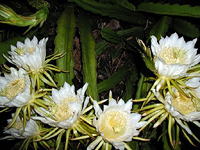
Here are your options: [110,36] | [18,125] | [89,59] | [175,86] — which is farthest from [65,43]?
[175,86]

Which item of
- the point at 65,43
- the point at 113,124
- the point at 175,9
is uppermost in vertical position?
the point at 175,9

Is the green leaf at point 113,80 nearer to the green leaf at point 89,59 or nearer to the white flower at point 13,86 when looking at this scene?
the green leaf at point 89,59

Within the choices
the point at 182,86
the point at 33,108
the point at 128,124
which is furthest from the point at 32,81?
the point at 182,86

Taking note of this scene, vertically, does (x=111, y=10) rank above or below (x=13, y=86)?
above

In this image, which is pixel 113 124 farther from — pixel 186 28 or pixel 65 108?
pixel 186 28

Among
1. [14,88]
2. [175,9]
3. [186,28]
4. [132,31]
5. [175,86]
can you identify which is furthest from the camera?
[132,31]

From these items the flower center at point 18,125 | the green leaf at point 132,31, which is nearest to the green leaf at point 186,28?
the green leaf at point 132,31

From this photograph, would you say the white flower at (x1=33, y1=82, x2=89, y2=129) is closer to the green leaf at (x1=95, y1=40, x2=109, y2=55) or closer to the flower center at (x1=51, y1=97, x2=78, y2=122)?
the flower center at (x1=51, y1=97, x2=78, y2=122)
